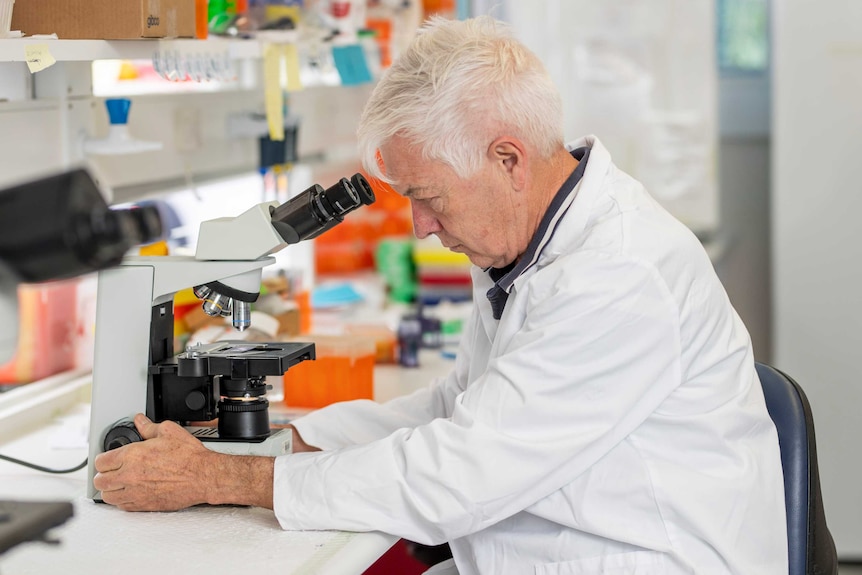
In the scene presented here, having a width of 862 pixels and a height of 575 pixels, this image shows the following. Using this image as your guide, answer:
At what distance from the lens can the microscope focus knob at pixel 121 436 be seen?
1483 mm

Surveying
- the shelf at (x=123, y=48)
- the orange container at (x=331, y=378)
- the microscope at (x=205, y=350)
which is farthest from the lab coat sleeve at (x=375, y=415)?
the shelf at (x=123, y=48)

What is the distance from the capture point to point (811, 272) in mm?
3316

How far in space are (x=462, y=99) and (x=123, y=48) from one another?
0.62 meters

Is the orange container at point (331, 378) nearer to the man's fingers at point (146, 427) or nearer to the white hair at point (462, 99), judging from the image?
the man's fingers at point (146, 427)

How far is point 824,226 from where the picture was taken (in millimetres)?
3283

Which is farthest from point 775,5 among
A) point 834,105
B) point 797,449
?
point 797,449

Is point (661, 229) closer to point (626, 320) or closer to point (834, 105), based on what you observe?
point (626, 320)

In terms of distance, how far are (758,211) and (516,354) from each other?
2.94 metres

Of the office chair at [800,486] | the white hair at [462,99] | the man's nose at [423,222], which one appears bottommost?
the office chair at [800,486]

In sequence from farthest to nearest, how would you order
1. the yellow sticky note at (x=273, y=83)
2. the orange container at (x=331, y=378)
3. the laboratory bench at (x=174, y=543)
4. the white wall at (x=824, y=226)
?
the white wall at (x=824, y=226) → the yellow sticky note at (x=273, y=83) → the orange container at (x=331, y=378) → the laboratory bench at (x=174, y=543)

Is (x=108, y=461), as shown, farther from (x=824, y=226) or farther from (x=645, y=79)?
(x=645, y=79)

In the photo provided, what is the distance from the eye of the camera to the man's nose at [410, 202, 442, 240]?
1.54 m

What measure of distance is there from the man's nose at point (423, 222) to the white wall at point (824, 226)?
2.07 meters

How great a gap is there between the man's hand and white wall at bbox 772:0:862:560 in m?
2.35
